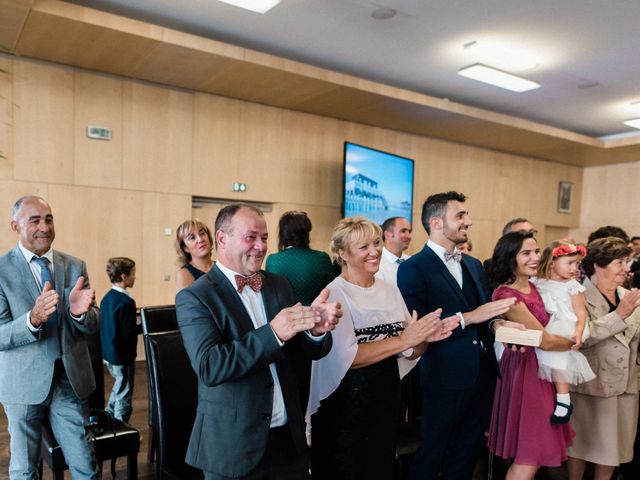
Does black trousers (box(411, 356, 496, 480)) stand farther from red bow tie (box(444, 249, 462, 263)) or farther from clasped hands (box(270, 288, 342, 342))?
clasped hands (box(270, 288, 342, 342))

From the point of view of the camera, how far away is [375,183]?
7.76 m

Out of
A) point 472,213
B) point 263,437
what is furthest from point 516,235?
point 472,213

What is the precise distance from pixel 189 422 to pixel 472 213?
27.2 feet

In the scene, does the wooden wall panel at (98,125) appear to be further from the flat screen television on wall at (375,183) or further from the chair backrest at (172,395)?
the chair backrest at (172,395)

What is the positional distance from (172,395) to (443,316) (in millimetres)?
1385

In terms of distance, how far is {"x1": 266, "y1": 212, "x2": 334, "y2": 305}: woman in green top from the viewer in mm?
3662

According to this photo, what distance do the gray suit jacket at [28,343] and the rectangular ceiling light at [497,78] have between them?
540 cm

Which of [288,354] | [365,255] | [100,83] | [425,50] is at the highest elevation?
[425,50]

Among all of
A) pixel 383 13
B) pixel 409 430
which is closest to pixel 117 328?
pixel 409 430

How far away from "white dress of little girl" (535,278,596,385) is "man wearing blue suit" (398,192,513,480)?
1.16 feet

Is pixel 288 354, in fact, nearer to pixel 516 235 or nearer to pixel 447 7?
pixel 516 235

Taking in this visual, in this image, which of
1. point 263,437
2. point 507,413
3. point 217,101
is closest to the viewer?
point 263,437

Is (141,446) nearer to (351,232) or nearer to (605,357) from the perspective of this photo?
(351,232)

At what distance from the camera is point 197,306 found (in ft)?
5.80
